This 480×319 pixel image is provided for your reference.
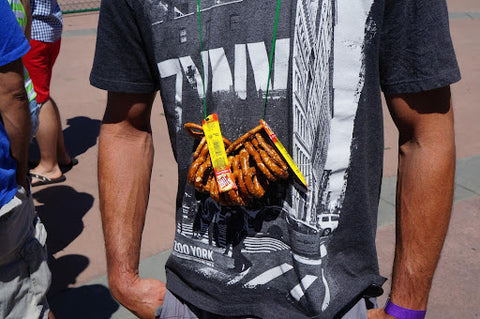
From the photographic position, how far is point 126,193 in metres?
1.89

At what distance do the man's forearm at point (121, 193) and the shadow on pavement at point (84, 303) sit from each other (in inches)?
71.3

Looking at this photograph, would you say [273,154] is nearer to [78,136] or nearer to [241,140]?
[241,140]

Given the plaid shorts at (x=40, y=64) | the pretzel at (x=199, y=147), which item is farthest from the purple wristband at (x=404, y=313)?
the plaid shorts at (x=40, y=64)

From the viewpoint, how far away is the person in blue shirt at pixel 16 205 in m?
2.46

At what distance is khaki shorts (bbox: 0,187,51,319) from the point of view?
2559 millimetres

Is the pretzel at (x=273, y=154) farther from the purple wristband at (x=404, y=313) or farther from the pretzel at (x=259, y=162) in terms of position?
the purple wristband at (x=404, y=313)

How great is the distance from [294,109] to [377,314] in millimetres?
631

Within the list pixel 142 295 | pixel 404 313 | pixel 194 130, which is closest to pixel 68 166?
pixel 142 295

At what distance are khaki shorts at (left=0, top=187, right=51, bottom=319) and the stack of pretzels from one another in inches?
50.1

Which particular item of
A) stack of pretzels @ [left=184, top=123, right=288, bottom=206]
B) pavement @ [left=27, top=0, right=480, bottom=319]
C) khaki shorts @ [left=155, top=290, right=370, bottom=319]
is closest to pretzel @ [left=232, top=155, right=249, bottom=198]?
stack of pretzels @ [left=184, top=123, right=288, bottom=206]

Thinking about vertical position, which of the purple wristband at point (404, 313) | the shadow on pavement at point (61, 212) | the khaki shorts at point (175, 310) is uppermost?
the purple wristband at point (404, 313)

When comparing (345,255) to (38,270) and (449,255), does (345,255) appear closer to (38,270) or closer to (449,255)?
(38,270)

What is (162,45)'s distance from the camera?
162 cm

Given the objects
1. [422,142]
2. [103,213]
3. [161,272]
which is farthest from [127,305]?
[161,272]
